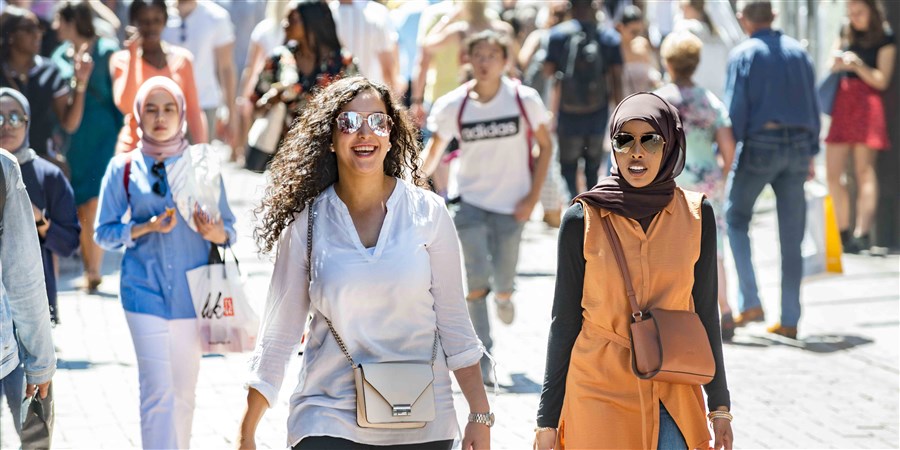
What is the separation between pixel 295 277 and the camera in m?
4.56

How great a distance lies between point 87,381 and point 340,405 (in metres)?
4.52

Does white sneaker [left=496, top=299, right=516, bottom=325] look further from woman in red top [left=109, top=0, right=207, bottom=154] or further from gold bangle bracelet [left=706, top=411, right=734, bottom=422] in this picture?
gold bangle bracelet [left=706, top=411, right=734, bottom=422]

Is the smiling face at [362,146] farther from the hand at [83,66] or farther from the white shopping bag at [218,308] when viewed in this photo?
the hand at [83,66]

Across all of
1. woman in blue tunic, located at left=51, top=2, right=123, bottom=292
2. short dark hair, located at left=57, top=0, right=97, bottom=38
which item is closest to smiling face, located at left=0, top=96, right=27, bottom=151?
woman in blue tunic, located at left=51, top=2, right=123, bottom=292

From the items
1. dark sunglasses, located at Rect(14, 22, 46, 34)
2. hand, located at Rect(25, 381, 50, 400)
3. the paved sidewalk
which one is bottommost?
the paved sidewalk

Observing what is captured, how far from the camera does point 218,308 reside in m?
6.52

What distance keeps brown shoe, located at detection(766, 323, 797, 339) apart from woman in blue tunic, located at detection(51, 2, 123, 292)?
4748 mm

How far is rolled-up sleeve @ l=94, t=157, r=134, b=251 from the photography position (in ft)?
21.3

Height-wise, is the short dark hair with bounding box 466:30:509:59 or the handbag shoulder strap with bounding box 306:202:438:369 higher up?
the short dark hair with bounding box 466:30:509:59

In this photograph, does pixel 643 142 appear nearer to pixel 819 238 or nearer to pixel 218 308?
pixel 218 308

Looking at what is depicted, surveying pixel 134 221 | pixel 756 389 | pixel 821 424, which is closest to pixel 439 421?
pixel 134 221

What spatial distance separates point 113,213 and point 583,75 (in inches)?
263

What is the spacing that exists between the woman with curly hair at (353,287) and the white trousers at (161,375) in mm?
1818

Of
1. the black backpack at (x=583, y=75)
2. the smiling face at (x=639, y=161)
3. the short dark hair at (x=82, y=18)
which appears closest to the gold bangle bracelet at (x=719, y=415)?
the smiling face at (x=639, y=161)
